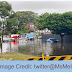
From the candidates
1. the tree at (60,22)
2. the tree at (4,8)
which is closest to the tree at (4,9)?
the tree at (4,8)

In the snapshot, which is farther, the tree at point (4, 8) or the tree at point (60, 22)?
the tree at point (60, 22)

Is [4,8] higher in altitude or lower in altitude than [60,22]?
higher

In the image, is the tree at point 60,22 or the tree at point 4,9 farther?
the tree at point 60,22

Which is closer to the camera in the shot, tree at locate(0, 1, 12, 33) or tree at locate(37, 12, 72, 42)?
tree at locate(0, 1, 12, 33)

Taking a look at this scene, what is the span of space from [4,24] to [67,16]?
1925cm

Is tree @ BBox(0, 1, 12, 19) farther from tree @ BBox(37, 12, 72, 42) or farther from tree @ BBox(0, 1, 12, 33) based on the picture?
tree @ BBox(37, 12, 72, 42)

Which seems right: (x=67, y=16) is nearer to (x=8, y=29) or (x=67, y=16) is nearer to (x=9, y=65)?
(x=8, y=29)

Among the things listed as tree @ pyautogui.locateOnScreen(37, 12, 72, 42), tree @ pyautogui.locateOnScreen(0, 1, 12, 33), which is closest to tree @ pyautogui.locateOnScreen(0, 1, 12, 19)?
tree @ pyautogui.locateOnScreen(0, 1, 12, 33)

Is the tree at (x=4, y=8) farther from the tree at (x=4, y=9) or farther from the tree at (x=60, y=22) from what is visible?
the tree at (x=60, y=22)

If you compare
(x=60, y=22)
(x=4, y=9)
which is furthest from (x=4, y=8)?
(x=60, y=22)

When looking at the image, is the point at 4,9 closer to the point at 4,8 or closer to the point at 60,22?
the point at 4,8

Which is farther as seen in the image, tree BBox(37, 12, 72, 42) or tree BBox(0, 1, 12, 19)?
tree BBox(37, 12, 72, 42)

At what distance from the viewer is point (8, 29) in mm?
25125

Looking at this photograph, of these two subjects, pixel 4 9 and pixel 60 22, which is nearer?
pixel 4 9
